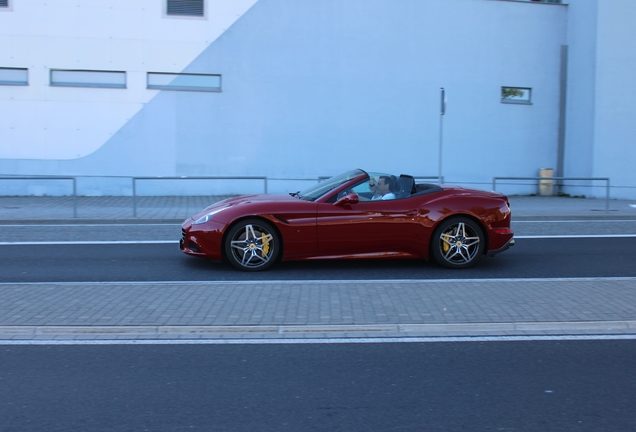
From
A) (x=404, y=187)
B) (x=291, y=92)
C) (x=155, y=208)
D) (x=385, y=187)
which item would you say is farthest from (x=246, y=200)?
(x=291, y=92)

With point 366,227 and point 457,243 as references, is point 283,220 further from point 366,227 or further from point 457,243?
point 457,243

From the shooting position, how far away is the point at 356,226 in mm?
8250

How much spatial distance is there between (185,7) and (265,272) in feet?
44.9

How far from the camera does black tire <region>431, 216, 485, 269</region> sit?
8.50 metres

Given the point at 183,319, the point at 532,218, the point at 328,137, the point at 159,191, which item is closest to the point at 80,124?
the point at 159,191

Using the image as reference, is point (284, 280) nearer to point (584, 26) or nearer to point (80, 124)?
point (80, 124)

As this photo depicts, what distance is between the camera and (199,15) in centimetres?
1950

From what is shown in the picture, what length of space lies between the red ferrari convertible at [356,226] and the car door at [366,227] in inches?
0.5

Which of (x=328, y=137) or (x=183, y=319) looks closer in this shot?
(x=183, y=319)

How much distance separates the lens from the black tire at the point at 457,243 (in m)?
8.50

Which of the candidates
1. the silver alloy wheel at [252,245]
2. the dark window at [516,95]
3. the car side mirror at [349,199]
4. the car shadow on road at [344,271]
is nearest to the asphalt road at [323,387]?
the car shadow on road at [344,271]

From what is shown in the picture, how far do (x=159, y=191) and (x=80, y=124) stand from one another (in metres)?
4.09

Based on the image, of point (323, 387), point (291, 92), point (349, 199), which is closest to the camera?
point (323, 387)

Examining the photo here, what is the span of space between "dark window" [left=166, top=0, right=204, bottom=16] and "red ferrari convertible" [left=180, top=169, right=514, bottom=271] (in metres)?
12.6
